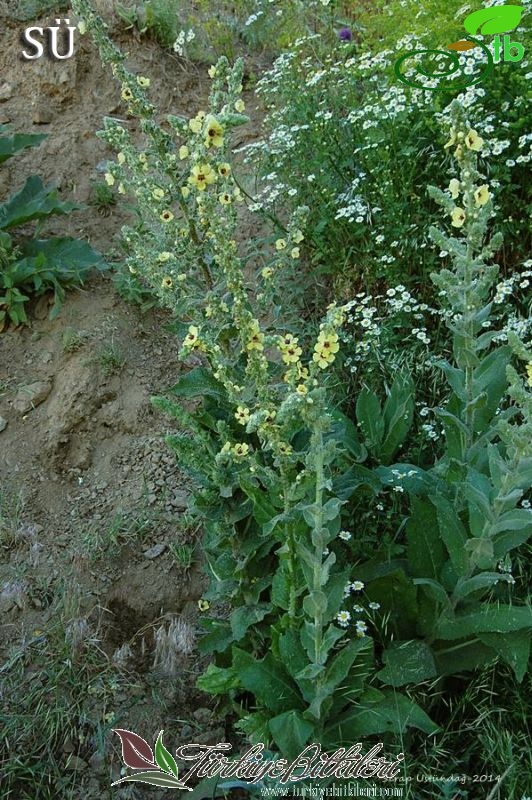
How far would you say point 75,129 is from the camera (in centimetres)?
461

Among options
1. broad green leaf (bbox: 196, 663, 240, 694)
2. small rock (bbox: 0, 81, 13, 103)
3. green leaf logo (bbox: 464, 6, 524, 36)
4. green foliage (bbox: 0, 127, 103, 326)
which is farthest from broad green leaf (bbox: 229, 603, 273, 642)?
small rock (bbox: 0, 81, 13, 103)

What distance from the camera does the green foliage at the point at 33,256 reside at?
3691 millimetres

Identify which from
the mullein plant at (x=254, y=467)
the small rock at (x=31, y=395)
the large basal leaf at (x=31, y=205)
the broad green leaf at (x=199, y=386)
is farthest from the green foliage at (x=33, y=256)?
the broad green leaf at (x=199, y=386)

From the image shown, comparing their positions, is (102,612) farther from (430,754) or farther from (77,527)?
(430,754)

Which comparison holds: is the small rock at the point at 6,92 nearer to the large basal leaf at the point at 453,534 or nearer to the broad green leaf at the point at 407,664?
the large basal leaf at the point at 453,534

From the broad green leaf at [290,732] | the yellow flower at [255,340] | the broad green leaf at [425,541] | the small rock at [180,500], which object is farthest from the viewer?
the small rock at [180,500]

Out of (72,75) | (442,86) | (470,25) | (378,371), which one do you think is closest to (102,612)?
(378,371)

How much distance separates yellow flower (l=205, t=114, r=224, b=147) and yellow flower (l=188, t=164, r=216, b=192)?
56 millimetres

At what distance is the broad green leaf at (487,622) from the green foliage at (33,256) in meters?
2.59

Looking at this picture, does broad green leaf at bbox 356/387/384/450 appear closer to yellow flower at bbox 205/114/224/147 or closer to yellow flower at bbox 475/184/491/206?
yellow flower at bbox 475/184/491/206

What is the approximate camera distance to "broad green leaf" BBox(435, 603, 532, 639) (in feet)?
6.36

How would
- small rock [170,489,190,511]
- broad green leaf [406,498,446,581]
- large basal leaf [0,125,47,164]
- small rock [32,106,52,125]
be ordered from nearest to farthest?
1. broad green leaf [406,498,446,581]
2. small rock [170,489,190,511]
3. large basal leaf [0,125,47,164]
4. small rock [32,106,52,125]

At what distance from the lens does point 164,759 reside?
89.0 inches

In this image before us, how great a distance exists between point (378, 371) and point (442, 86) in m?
1.29
